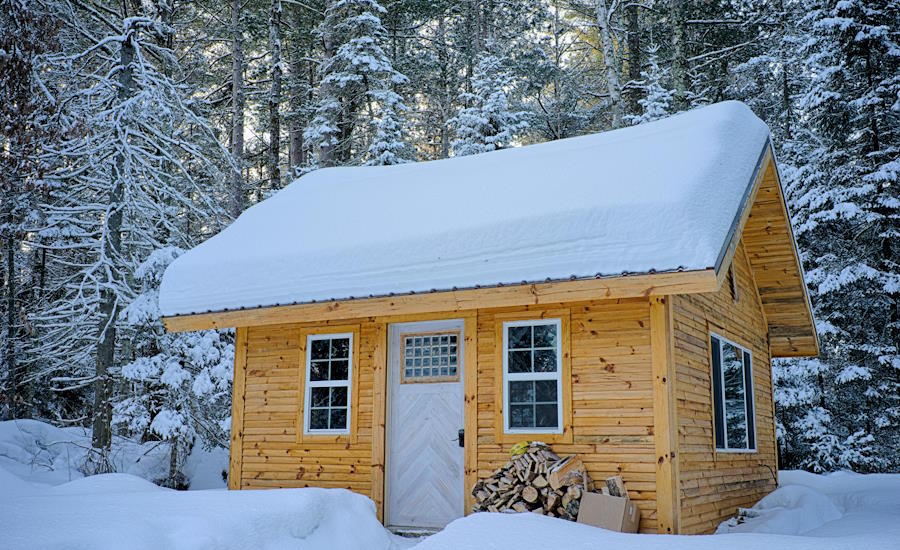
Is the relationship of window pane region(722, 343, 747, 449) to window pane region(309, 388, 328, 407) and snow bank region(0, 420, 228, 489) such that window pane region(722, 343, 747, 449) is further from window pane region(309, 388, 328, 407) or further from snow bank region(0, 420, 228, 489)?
snow bank region(0, 420, 228, 489)

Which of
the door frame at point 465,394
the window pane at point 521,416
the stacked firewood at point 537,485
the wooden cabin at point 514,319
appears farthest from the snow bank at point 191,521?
the wooden cabin at point 514,319

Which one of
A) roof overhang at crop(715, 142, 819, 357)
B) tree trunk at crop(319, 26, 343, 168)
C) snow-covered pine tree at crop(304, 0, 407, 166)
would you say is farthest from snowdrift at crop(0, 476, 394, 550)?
snow-covered pine tree at crop(304, 0, 407, 166)

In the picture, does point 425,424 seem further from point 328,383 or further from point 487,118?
point 487,118

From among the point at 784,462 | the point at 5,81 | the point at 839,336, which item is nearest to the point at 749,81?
the point at 839,336

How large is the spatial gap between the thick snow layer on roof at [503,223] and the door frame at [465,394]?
0.86m

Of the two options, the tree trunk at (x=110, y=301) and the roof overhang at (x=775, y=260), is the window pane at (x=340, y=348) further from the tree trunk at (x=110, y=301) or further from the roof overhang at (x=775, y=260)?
the tree trunk at (x=110, y=301)

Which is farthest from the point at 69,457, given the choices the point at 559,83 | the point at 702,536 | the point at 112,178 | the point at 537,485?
the point at 559,83

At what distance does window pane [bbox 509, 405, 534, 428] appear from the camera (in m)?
8.60

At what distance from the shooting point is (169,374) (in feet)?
44.4

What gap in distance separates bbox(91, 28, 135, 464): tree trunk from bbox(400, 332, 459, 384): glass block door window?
669 centimetres

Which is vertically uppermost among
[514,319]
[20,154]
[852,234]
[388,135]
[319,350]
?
[388,135]

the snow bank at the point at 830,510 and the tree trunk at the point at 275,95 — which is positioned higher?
the tree trunk at the point at 275,95

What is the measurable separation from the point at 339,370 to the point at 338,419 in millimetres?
622

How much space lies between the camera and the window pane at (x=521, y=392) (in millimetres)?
8651
